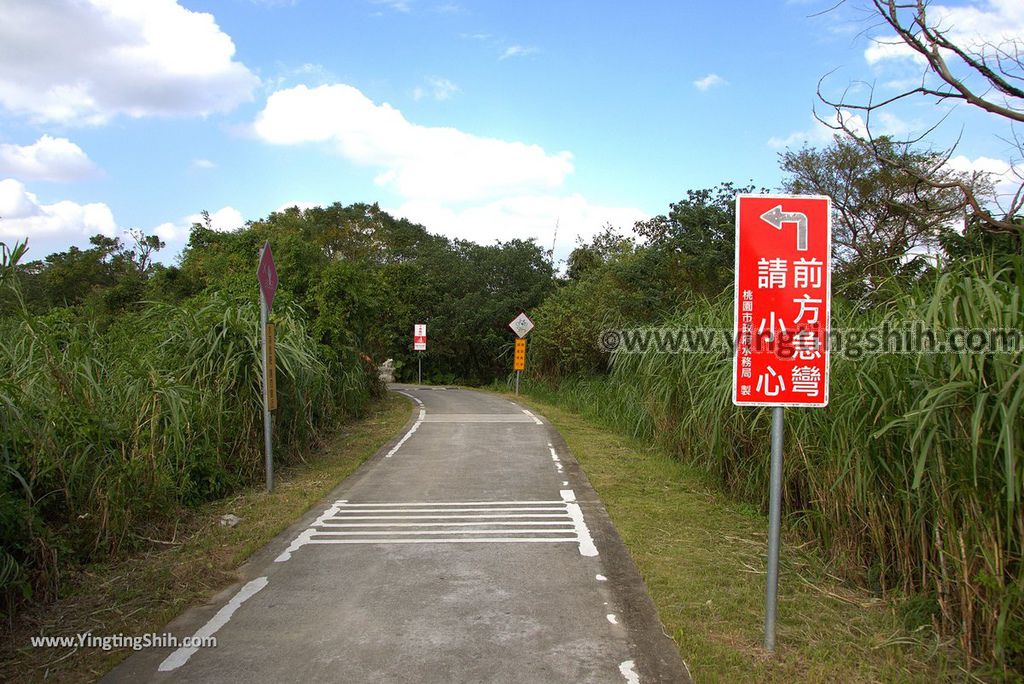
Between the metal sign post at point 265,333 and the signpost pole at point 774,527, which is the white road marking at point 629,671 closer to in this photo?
the signpost pole at point 774,527

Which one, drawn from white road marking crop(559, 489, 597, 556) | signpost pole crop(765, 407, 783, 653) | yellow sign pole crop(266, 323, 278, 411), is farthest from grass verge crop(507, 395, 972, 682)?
yellow sign pole crop(266, 323, 278, 411)

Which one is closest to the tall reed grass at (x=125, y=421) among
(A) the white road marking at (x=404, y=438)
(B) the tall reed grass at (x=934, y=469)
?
(A) the white road marking at (x=404, y=438)

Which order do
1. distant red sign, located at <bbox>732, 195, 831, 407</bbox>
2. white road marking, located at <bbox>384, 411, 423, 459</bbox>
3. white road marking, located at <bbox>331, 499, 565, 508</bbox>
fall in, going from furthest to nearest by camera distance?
white road marking, located at <bbox>384, 411, 423, 459</bbox>
white road marking, located at <bbox>331, 499, 565, 508</bbox>
distant red sign, located at <bbox>732, 195, 831, 407</bbox>

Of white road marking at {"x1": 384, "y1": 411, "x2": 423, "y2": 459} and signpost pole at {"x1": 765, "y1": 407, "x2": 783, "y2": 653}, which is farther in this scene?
white road marking at {"x1": 384, "y1": 411, "x2": 423, "y2": 459}

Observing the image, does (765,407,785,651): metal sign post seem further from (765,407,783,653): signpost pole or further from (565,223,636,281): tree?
(565,223,636,281): tree

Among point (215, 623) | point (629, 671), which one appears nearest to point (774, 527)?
point (629, 671)

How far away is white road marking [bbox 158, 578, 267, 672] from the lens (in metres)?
4.25

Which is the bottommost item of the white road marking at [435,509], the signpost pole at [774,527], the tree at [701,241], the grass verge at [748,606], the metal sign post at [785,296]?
the white road marking at [435,509]

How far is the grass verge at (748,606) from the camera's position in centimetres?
408

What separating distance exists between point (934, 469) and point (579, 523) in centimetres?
373

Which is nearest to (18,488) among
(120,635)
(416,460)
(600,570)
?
(120,635)

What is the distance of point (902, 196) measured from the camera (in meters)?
19.0

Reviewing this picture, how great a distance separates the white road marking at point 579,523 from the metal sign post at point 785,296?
2446 millimetres

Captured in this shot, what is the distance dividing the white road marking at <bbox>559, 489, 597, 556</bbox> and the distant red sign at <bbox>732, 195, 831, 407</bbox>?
108 inches
